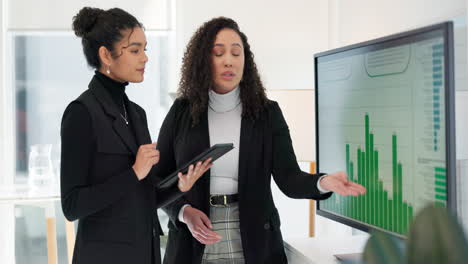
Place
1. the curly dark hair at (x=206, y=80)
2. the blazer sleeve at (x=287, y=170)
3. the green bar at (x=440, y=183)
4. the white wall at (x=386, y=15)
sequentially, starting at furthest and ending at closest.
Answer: the white wall at (x=386, y=15) < the curly dark hair at (x=206, y=80) < the blazer sleeve at (x=287, y=170) < the green bar at (x=440, y=183)

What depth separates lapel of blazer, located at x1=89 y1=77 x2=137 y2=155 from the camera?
160 cm

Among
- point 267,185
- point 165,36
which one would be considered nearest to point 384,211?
point 267,185

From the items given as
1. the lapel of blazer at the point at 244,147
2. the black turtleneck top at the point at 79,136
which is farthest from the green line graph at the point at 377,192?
the black turtleneck top at the point at 79,136

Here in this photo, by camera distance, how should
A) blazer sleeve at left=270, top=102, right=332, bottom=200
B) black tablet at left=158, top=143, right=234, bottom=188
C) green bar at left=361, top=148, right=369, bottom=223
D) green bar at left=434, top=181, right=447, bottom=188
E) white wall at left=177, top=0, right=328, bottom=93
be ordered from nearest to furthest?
green bar at left=434, top=181, right=447, bottom=188 → black tablet at left=158, top=143, right=234, bottom=188 → green bar at left=361, top=148, right=369, bottom=223 → blazer sleeve at left=270, top=102, right=332, bottom=200 → white wall at left=177, top=0, right=328, bottom=93

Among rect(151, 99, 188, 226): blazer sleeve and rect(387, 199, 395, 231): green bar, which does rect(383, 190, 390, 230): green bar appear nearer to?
rect(387, 199, 395, 231): green bar

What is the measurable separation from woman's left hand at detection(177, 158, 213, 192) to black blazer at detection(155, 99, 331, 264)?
105 millimetres

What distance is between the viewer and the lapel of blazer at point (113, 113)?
1601mm

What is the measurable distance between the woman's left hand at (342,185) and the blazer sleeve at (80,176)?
61 centimetres

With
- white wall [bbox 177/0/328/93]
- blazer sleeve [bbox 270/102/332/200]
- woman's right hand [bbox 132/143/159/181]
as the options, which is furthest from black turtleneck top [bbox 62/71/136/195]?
white wall [bbox 177/0/328/93]

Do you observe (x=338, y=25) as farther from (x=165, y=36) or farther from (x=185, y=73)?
(x=185, y=73)

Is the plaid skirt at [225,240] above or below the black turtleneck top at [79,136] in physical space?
below

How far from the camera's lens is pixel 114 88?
1.67 m

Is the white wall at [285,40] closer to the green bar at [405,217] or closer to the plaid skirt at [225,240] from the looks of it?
the plaid skirt at [225,240]

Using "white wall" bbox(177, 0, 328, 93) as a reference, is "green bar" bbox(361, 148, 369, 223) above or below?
below
